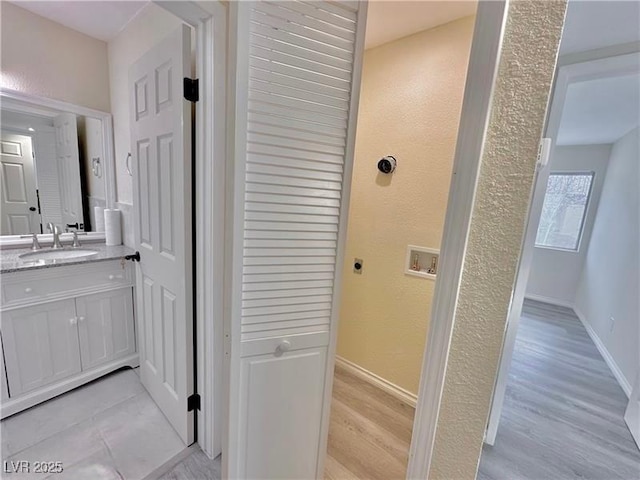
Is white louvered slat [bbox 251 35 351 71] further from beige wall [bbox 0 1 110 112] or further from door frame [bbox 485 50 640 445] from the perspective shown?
beige wall [bbox 0 1 110 112]

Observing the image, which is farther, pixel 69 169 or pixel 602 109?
pixel 602 109

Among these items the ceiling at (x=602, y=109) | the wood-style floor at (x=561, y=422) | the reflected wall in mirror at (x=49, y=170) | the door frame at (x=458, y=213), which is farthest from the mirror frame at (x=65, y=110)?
the ceiling at (x=602, y=109)

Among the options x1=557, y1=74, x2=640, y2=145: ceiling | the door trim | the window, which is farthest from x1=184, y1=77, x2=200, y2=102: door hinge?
the window

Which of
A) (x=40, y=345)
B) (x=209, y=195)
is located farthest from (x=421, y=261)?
(x=40, y=345)

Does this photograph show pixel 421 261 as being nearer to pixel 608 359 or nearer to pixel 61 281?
pixel 61 281

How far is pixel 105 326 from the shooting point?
76.9 inches

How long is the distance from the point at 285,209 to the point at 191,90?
0.80 metres

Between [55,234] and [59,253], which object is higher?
[55,234]

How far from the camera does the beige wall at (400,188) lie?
1679mm

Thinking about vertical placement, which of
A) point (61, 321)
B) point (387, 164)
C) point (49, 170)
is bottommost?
point (61, 321)

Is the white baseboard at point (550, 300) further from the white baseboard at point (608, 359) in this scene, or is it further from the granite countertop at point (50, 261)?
the granite countertop at point (50, 261)

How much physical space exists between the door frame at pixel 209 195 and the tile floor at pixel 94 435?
0.34 metres

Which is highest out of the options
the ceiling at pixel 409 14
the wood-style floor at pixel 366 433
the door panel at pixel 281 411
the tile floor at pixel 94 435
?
the ceiling at pixel 409 14

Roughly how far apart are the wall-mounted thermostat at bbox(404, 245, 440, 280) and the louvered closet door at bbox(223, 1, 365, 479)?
38.5 inches
